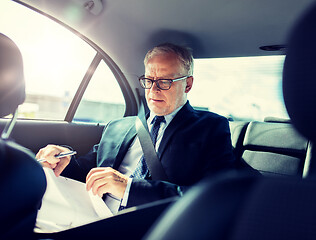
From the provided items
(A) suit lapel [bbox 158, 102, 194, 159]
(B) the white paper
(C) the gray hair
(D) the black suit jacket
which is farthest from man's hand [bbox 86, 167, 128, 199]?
(C) the gray hair

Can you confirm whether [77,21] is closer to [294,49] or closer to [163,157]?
[163,157]

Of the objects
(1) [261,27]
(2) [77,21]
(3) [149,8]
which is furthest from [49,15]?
(1) [261,27]

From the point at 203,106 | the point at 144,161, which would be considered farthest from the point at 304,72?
the point at 203,106

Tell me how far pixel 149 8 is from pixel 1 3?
92cm

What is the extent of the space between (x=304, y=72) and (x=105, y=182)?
854 millimetres

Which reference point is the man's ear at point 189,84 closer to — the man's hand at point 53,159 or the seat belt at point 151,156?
the seat belt at point 151,156

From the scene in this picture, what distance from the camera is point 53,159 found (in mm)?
1384

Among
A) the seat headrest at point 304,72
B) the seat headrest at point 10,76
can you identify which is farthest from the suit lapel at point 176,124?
the seat headrest at point 304,72

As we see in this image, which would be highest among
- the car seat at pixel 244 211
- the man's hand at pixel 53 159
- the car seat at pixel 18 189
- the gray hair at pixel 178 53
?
the gray hair at pixel 178 53

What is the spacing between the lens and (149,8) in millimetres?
1763

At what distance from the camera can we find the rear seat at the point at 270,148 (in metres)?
1.64

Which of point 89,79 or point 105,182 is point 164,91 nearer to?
point 105,182

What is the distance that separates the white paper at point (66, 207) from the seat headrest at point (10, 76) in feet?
1.41

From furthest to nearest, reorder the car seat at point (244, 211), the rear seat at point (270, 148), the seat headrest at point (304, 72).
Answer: the rear seat at point (270, 148), the seat headrest at point (304, 72), the car seat at point (244, 211)
